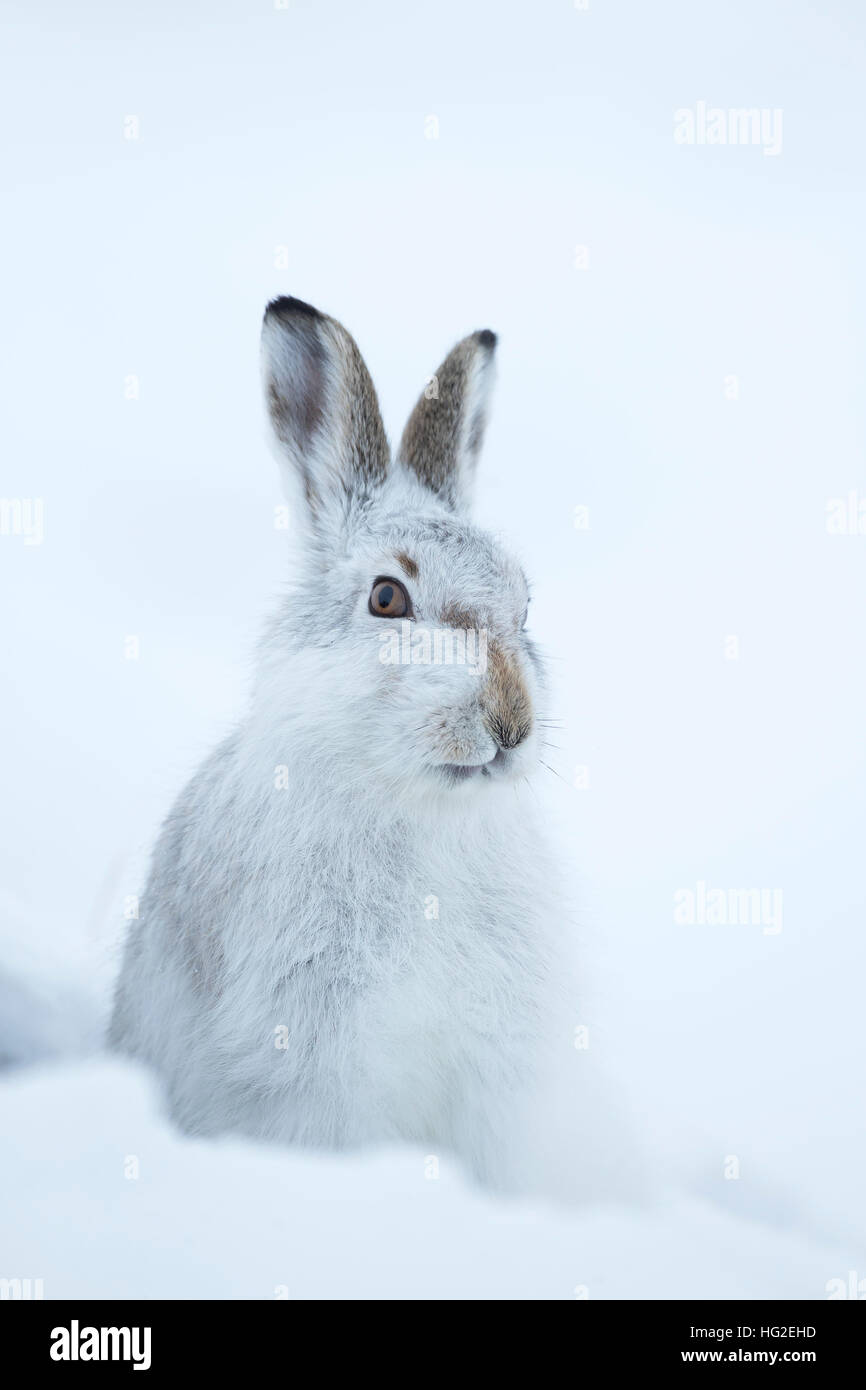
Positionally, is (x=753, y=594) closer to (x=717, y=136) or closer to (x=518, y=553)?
(x=518, y=553)

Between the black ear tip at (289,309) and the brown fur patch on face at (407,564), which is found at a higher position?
the black ear tip at (289,309)

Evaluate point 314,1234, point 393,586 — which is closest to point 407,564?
point 393,586

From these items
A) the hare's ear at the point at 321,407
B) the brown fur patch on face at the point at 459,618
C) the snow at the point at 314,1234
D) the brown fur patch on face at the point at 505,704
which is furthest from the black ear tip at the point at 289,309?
the snow at the point at 314,1234

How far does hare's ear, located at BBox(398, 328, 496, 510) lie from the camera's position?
1.97 meters

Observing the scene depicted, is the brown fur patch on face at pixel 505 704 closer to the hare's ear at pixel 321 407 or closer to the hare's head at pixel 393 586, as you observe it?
the hare's head at pixel 393 586

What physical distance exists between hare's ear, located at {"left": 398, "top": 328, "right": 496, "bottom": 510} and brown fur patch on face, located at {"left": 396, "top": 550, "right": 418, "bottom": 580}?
0.20 metres

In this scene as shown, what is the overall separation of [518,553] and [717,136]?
1025 mm

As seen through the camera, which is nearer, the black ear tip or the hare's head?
the hare's head

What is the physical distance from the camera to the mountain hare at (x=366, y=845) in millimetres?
1764

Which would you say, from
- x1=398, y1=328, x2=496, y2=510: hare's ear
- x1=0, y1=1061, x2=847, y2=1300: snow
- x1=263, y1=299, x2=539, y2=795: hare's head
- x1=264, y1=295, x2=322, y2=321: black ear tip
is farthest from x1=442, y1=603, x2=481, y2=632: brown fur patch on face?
x1=0, y1=1061, x2=847, y2=1300: snow

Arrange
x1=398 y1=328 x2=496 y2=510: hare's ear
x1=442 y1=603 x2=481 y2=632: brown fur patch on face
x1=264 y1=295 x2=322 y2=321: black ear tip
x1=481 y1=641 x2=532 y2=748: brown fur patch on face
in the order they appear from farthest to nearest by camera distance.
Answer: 1. x1=398 y1=328 x2=496 y2=510: hare's ear
2. x1=264 y1=295 x2=322 y2=321: black ear tip
3. x1=442 y1=603 x2=481 y2=632: brown fur patch on face
4. x1=481 y1=641 x2=532 y2=748: brown fur patch on face

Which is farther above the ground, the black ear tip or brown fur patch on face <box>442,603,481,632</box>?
the black ear tip

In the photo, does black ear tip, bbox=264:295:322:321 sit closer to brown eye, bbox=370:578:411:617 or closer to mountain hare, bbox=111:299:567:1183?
mountain hare, bbox=111:299:567:1183
